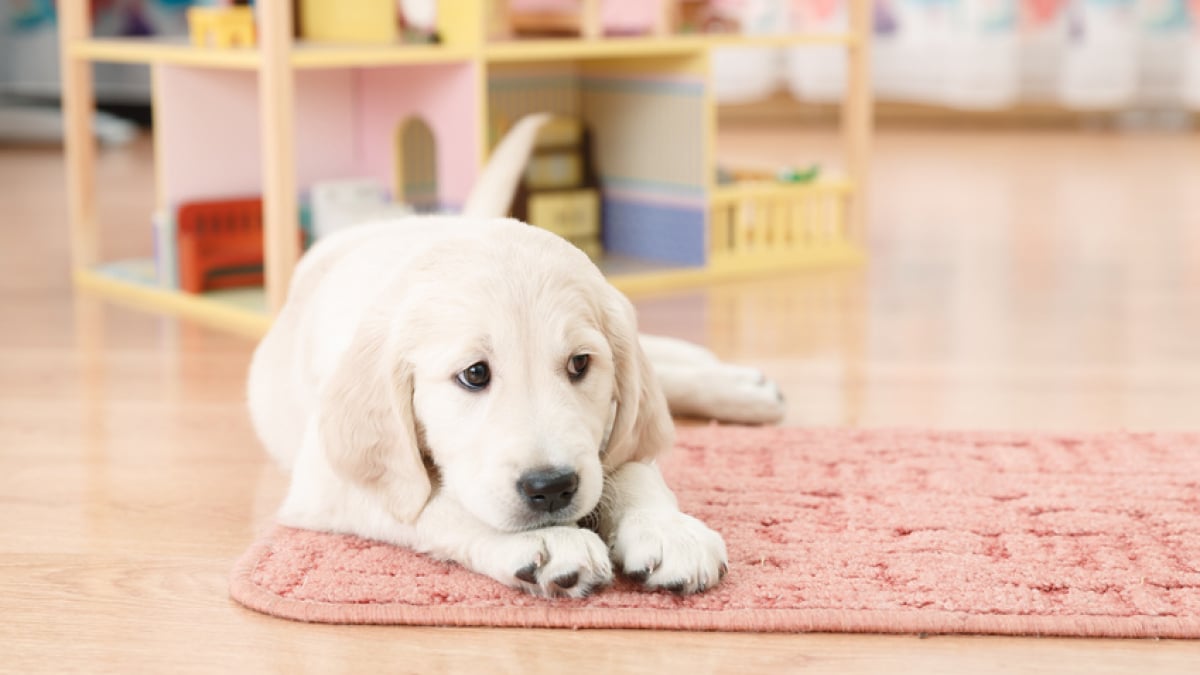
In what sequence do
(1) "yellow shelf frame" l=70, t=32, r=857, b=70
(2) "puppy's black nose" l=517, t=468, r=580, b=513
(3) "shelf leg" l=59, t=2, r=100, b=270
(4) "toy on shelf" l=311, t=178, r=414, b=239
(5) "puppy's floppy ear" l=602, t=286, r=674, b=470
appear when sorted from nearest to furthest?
1. (2) "puppy's black nose" l=517, t=468, r=580, b=513
2. (5) "puppy's floppy ear" l=602, t=286, r=674, b=470
3. (1) "yellow shelf frame" l=70, t=32, r=857, b=70
4. (4) "toy on shelf" l=311, t=178, r=414, b=239
5. (3) "shelf leg" l=59, t=2, r=100, b=270

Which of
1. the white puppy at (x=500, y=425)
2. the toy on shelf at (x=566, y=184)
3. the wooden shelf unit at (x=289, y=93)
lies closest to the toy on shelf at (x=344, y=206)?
the wooden shelf unit at (x=289, y=93)

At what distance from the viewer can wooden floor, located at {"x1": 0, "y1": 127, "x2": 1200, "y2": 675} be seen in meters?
1.17

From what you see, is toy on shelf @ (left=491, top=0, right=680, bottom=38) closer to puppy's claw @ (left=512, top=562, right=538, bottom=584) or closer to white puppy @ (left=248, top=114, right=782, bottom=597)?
white puppy @ (left=248, top=114, right=782, bottom=597)

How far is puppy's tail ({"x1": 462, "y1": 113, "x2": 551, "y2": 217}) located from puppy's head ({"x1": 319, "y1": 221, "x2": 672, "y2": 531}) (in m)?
0.54

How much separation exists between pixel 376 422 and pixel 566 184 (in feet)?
6.03

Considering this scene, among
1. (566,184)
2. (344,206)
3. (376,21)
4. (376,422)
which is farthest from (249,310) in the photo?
(376,422)

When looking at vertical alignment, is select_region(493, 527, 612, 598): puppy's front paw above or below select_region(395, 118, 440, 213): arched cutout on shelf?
below

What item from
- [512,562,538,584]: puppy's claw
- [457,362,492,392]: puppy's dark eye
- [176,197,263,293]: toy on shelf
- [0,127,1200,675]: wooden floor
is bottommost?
[0,127,1200,675]: wooden floor

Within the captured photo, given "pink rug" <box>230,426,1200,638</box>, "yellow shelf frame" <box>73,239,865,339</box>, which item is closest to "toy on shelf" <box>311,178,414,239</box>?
"yellow shelf frame" <box>73,239,865,339</box>

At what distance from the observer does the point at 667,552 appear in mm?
1231

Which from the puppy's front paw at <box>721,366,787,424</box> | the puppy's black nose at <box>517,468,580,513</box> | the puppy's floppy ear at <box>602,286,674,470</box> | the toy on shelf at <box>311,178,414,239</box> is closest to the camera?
the puppy's black nose at <box>517,468,580,513</box>

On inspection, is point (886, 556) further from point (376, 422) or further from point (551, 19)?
point (551, 19)

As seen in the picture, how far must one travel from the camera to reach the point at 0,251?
Result: 3.17 m

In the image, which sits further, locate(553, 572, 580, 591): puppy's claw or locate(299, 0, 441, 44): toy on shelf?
locate(299, 0, 441, 44): toy on shelf
